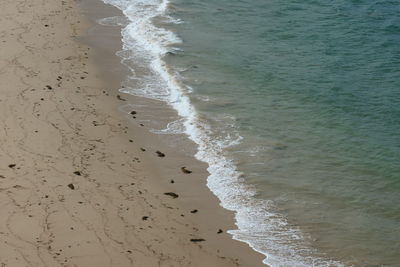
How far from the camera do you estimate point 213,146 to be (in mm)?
16703

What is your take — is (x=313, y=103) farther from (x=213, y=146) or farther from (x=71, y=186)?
(x=71, y=186)

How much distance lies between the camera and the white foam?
13.0m

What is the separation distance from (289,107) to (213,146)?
3242 mm

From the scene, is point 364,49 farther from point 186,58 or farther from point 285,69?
point 186,58

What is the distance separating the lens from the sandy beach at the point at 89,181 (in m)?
12.0

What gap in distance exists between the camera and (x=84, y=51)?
71.4ft

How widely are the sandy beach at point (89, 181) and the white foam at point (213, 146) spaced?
34cm

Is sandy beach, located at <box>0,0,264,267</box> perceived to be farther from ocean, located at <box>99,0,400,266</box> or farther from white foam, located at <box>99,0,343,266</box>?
ocean, located at <box>99,0,400,266</box>

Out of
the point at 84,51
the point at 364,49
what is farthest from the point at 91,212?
the point at 364,49

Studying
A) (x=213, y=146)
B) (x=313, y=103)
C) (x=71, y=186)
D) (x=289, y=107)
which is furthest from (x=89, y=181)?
(x=313, y=103)

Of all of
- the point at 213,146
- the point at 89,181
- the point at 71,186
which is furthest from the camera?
the point at 213,146

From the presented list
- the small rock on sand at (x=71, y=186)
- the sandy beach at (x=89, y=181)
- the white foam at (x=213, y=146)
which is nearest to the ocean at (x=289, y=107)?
the white foam at (x=213, y=146)

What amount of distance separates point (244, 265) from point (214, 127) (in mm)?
5867

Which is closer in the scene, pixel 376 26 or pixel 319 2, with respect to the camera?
pixel 376 26
